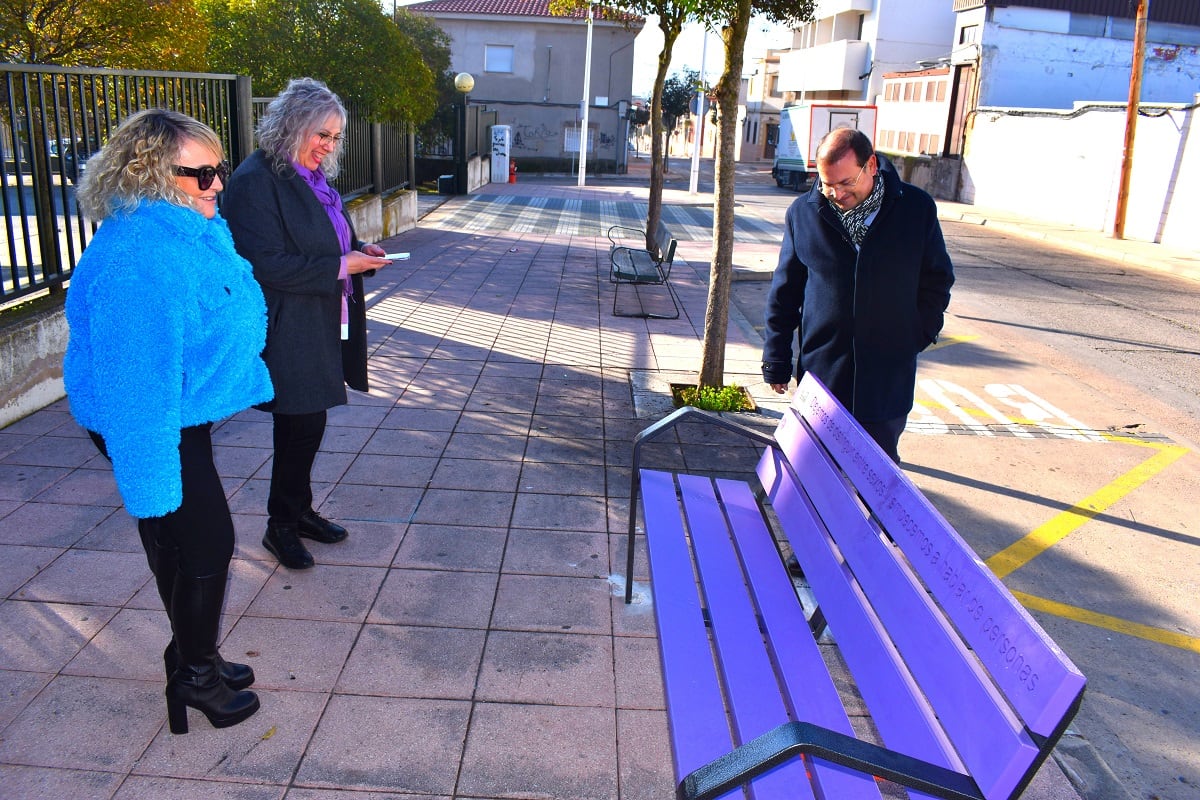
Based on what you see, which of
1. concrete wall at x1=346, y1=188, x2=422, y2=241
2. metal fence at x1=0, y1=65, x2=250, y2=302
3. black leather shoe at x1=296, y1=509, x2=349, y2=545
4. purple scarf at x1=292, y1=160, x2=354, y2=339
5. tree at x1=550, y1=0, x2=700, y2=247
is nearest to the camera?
purple scarf at x1=292, y1=160, x2=354, y2=339

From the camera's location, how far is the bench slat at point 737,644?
213 cm

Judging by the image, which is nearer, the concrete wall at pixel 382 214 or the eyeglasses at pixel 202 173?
the eyeglasses at pixel 202 173

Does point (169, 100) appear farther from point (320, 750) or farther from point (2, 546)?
point (320, 750)

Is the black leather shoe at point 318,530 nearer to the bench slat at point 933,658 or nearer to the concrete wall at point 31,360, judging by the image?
the bench slat at point 933,658

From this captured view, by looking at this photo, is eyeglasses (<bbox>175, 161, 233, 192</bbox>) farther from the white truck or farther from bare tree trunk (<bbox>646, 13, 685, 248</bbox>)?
the white truck

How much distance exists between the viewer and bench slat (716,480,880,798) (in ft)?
6.99

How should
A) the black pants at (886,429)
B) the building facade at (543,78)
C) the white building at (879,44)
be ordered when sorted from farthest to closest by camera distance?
1. the white building at (879,44)
2. the building facade at (543,78)
3. the black pants at (886,429)

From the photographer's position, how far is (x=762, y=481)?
3852mm

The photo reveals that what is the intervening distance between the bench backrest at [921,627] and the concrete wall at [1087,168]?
777 inches

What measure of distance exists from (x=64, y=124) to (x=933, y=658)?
7.50 meters

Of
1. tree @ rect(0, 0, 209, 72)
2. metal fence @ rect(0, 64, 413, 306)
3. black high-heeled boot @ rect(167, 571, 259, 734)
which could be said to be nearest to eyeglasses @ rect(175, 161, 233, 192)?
black high-heeled boot @ rect(167, 571, 259, 734)

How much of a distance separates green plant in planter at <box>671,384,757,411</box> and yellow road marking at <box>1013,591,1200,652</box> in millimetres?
2539

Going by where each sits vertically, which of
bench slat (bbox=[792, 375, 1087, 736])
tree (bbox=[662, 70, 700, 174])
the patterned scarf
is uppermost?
tree (bbox=[662, 70, 700, 174])

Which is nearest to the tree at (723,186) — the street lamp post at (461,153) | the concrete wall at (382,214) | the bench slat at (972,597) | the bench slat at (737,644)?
the bench slat at (737,644)
